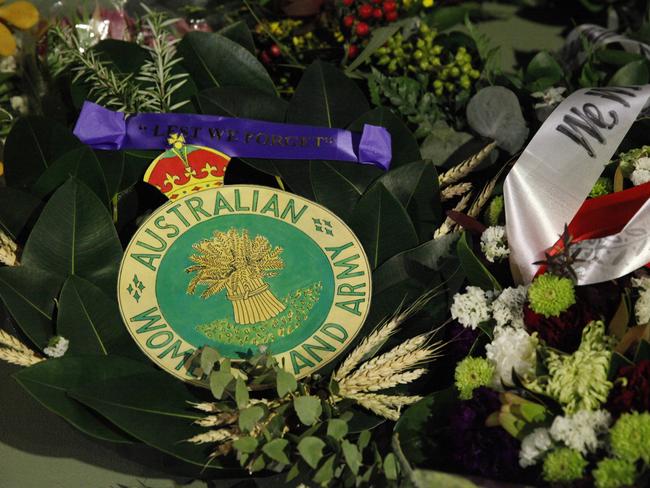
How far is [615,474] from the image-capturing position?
2.50 feet

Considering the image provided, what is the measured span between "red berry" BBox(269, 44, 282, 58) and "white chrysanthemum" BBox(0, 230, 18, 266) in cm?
64

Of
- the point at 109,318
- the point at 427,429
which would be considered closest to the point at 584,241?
the point at 427,429

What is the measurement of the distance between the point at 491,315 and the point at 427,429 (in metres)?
0.17

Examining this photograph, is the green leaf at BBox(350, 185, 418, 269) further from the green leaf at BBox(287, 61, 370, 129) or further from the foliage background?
the foliage background

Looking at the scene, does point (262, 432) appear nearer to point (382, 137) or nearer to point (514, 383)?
point (514, 383)

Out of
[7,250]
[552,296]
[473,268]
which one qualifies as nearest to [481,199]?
[473,268]

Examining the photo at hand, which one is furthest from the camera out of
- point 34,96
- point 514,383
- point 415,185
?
point 34,96

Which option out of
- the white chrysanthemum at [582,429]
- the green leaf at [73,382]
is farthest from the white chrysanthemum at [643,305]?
the green leaf at [73,382]

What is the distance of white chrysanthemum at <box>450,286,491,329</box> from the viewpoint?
3.22 feet

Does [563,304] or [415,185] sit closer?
[563,304]

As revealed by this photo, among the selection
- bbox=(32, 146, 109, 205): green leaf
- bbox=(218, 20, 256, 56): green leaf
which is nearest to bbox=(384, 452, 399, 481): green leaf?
bbox=(32, 146, 109, 205): green leaf

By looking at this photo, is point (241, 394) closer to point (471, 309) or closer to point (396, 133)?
point (471, 309)

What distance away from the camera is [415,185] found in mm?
1179

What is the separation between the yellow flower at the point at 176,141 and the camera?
125cm
